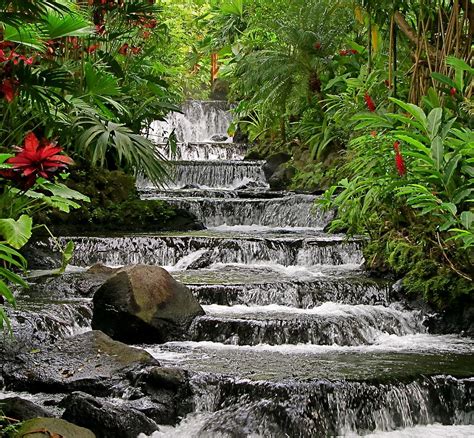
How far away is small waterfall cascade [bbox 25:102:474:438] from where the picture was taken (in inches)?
171

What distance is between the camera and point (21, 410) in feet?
12.8

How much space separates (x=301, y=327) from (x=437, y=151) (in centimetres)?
Result: 145

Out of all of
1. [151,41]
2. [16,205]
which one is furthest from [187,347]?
[151,41]

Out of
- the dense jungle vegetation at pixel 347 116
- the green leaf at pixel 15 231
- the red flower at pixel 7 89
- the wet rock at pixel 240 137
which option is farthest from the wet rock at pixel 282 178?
the red flower at pixel 7 89

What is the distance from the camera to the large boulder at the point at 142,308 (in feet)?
18.0

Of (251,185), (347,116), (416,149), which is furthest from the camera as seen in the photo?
(251,185)

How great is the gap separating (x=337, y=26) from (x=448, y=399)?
7.47 meters

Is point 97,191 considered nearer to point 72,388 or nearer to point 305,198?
point 305,198

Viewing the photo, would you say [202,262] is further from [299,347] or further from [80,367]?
[80,367]

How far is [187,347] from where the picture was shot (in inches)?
212

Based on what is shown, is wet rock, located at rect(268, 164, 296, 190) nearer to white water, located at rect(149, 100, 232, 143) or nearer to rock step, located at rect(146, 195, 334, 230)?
rock step, located at rect(146, 195, 334, 230)

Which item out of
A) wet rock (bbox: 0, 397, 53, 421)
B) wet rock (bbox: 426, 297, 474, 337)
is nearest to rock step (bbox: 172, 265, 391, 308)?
wet rock (bbox: 426, 297, 474, 337)

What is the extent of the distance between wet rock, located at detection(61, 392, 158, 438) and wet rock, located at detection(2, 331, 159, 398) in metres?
0.33

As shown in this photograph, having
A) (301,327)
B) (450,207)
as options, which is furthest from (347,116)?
(301,327)
